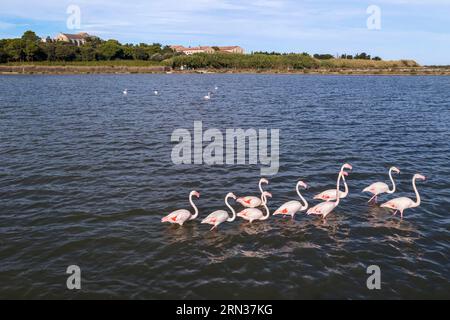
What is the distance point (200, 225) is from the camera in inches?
698

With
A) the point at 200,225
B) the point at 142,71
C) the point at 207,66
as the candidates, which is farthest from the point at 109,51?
the point at 200,225

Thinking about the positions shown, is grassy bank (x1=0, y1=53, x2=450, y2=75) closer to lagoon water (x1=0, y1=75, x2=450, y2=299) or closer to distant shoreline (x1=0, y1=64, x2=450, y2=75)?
distant shoreline (x1=0, y1=64, x2=450, y2=75)

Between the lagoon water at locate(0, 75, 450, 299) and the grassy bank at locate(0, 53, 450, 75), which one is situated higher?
the grassy bank at locate(0, 53, 450, 75)

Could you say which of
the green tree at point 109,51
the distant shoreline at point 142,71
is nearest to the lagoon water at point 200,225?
the distant shoreline at point 142,71

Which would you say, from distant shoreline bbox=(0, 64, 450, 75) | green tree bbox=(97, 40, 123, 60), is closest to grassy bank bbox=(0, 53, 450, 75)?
distant shoreline bbox=(0, 64, 450, 75)

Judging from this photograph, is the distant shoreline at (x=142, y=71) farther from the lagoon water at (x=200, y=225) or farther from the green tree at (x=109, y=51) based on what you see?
the lagoon water at (x=200, y=225)

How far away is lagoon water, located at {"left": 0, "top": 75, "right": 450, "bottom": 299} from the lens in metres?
13.4

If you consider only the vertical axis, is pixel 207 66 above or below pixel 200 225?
above

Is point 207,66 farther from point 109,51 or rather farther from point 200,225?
point 200,225

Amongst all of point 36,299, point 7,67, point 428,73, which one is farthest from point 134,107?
point 428,73

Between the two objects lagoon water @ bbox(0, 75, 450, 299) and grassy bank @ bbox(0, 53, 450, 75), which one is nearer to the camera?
lagoon water @ bbox(0, 75, 450, 299)

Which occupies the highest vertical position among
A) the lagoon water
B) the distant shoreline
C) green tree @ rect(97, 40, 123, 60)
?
green tree @ rect(97, 40, 123, 60)

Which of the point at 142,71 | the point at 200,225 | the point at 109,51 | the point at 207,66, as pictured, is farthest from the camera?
the point at 207,66

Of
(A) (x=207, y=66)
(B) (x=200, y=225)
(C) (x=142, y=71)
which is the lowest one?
(B) (x=200, y=225)
